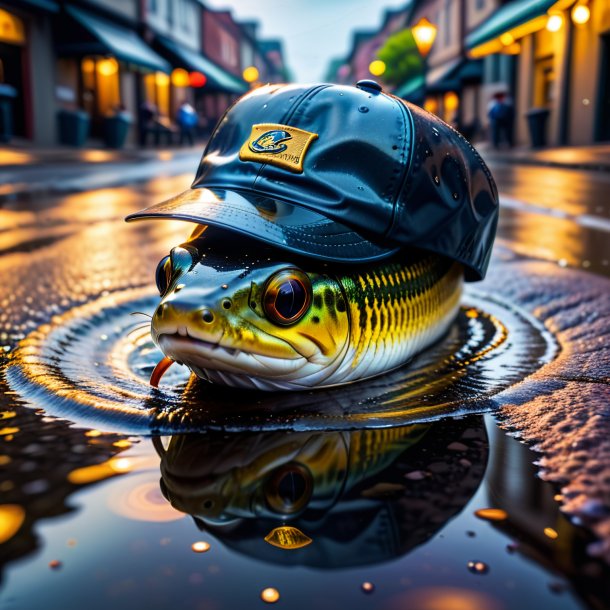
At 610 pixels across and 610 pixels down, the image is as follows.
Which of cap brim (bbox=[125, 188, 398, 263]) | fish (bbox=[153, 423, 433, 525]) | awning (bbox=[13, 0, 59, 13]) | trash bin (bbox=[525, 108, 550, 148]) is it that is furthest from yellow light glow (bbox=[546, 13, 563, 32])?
fish (bbox=[153, 423, 433, 525])

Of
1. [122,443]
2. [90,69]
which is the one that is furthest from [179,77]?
[122,443]

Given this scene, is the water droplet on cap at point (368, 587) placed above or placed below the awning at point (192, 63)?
below

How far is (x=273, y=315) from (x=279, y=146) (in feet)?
1.86

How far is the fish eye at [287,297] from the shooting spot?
1542mm

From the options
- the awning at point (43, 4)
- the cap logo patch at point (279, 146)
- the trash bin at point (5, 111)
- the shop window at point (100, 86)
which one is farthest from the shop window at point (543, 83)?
the cap logo patch at point (279, 146)

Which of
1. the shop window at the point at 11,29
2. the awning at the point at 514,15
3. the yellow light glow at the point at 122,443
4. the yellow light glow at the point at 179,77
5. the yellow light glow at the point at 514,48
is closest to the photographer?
the yellow light glow at the point at 122,443

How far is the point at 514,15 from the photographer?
1862 centimetres

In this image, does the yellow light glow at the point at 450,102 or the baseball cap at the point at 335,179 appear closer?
the baseball cap at the point at 335,179

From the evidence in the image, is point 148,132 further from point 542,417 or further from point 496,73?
point 542,417

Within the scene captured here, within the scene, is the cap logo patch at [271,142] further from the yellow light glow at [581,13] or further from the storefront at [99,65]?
the storefront at [99,65]

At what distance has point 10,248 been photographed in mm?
3799

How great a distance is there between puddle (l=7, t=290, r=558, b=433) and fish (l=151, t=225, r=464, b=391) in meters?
0.07

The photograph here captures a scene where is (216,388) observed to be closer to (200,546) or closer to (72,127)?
(200,546)

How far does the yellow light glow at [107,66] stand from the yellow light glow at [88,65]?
0.21 metres
